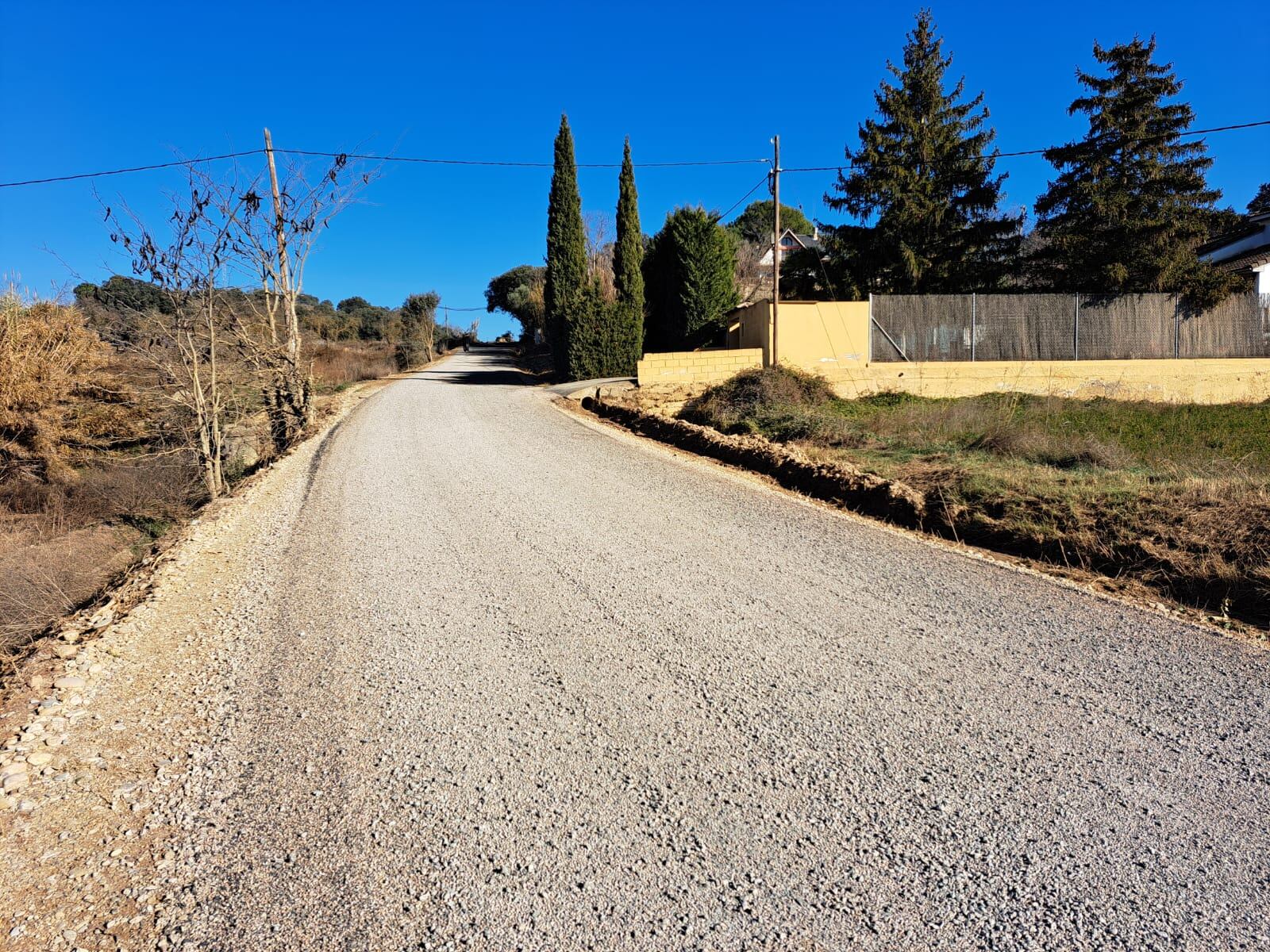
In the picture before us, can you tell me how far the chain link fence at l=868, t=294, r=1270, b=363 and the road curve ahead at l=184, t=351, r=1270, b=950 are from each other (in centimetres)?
1496

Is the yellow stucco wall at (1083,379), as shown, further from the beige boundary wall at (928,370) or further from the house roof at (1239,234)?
the house roof at (1239,234)

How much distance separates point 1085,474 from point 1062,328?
14.6m

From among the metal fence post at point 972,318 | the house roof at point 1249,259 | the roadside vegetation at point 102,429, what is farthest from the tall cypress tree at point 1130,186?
the roadside vegetation at point 102,429

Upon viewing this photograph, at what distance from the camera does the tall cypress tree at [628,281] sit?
83.3ft

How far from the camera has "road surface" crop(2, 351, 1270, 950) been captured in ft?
8.27

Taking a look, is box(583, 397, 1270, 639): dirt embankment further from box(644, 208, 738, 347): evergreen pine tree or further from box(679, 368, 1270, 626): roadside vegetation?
box(644, 208, 738, 347): evergreen pine tree

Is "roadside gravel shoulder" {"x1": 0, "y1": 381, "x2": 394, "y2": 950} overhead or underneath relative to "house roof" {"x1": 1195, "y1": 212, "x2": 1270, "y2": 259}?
underneath

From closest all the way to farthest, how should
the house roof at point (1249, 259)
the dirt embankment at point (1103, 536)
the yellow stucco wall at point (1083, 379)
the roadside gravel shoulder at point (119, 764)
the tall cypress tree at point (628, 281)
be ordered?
the roadside gravel shoulder at point (119, 764) < the dirt embankment at point (1103, 536) < the yellow stucco wall at point (1083, 379) < the house roof at point (1249, 259) < the tall cypress tree at point (628, 281)

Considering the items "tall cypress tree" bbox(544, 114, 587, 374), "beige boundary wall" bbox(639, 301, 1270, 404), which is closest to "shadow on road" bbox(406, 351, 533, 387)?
"tall cypress tree" bbox(544, 114, 587, 374)

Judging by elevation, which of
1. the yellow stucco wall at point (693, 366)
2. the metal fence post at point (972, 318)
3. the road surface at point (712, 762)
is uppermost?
the metal fence post at point (972, 318)

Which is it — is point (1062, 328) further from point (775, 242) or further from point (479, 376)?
point (479, 376)

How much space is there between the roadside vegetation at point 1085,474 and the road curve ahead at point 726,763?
2.65ft

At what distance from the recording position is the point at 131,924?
100 inches

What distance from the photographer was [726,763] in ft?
11.1
